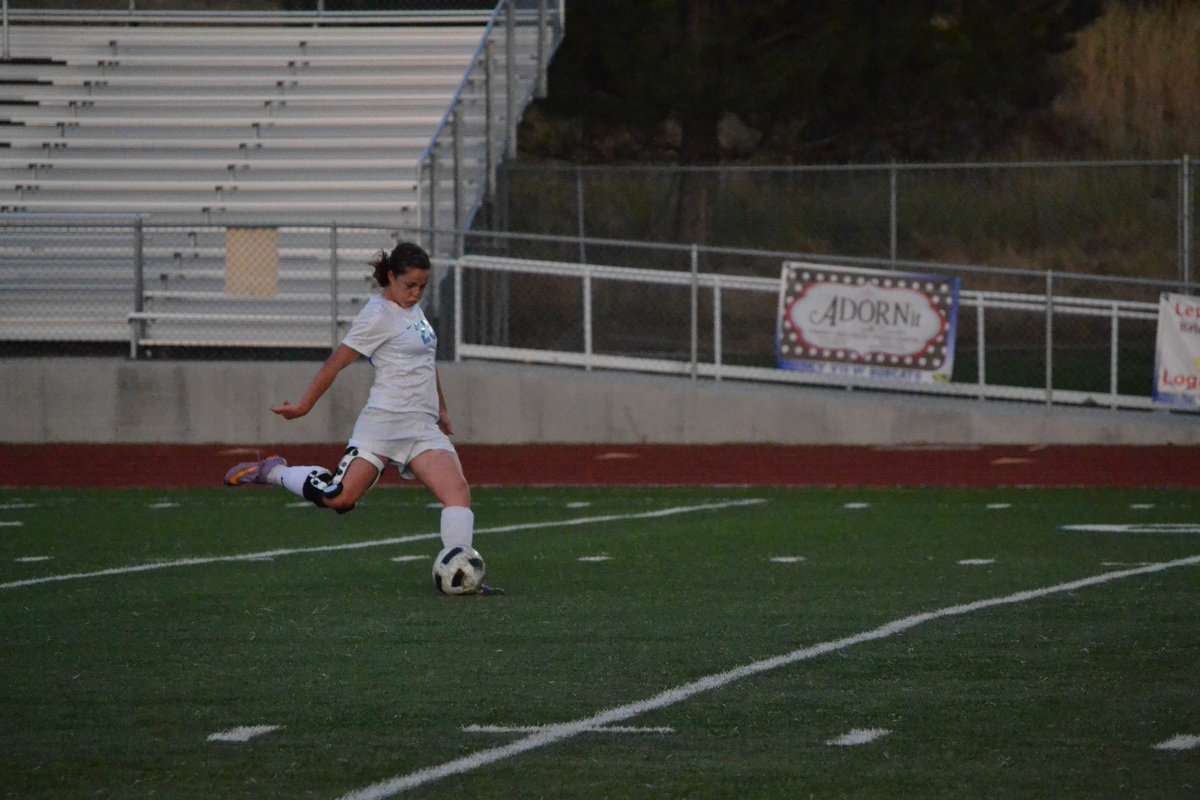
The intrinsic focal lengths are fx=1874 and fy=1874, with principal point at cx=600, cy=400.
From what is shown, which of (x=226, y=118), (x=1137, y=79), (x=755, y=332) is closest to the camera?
(x=226, y=118)

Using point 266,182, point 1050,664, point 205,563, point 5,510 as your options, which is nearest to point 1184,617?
point 1050,664

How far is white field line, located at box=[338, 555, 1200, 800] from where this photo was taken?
5.02 m

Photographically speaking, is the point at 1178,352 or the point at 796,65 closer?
the point at 1178,352

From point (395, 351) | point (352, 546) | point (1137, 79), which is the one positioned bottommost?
point (352, 546)

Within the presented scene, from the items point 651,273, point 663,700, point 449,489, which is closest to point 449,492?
point 449,489

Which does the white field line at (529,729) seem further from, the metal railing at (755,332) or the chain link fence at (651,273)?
the metal railing at (755,332)

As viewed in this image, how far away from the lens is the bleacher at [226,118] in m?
22.0

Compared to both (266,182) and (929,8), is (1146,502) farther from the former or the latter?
(929,8)

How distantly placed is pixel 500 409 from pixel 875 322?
3.87m

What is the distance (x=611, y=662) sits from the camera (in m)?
6.88

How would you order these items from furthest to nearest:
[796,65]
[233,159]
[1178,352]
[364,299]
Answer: [796,65], [233,159], [364,299], [1178,352]

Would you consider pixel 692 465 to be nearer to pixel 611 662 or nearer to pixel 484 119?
pixel 484 119

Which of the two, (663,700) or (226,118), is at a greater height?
(226,118)

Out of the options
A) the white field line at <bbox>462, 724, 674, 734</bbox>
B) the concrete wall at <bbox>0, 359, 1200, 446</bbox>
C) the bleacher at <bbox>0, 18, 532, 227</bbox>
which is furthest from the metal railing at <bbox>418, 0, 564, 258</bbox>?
the white field line at <bbox>462, 724, 674, 734</bbox>
